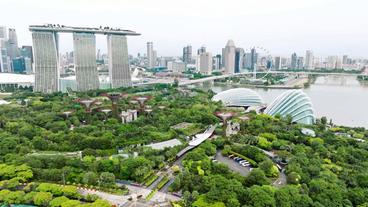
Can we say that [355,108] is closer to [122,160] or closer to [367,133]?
[367,133]

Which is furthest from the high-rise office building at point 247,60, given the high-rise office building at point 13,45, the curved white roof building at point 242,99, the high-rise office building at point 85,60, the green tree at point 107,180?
the green tree at point 107,180

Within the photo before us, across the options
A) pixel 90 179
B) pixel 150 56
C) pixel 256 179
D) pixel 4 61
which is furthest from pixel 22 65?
pixel 256 179

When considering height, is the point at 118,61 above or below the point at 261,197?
above

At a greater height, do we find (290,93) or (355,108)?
(290,93)

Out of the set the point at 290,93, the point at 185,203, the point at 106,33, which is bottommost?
the point at 185,203

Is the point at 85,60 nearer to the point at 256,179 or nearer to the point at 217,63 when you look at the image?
the point at 256,179

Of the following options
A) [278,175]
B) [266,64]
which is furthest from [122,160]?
[266,64]

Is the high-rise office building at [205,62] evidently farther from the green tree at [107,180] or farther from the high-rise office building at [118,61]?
the green tree at [107,180]
